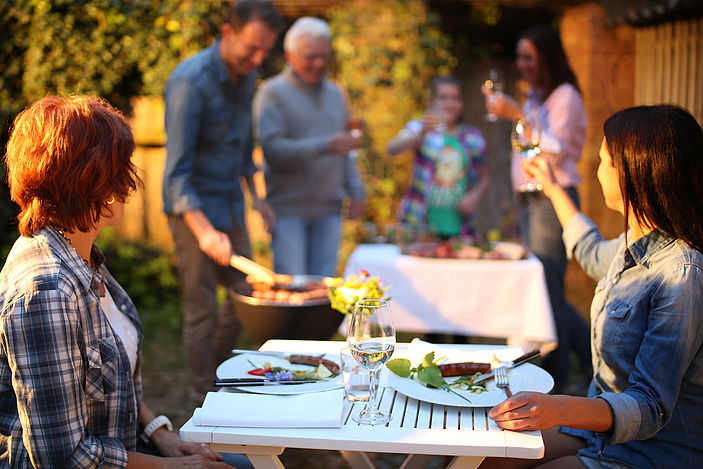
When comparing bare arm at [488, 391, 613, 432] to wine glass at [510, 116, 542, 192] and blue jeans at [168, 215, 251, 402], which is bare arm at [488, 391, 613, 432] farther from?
blue jeans at [168, 215, 251, 402]

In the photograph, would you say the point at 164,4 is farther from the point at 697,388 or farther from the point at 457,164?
the point at 697,388

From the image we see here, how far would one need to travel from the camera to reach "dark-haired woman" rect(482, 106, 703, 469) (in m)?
1.47

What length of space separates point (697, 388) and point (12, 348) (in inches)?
64.3

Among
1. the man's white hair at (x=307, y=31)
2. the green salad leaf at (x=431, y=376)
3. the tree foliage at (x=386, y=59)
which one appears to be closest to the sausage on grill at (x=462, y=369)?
the green salad leaf at (x=431, y=376)

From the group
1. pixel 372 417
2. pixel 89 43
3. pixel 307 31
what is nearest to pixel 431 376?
pixel 372 417

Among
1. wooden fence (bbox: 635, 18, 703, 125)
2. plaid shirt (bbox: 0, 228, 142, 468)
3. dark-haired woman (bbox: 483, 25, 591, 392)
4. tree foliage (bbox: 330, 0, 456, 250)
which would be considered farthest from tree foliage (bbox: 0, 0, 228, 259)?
plaid shirt (bbox: 0, 228, 142, 468)

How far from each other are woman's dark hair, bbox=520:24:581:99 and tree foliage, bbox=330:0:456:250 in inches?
89.1

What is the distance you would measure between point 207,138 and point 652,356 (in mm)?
2523

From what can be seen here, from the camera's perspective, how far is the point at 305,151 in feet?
12.4

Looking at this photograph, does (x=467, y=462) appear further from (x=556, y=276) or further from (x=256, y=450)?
(x=556, y=276)

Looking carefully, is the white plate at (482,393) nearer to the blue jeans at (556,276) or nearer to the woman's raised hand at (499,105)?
the blue jeans at (556,276)

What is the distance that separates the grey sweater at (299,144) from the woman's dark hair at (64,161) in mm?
2245

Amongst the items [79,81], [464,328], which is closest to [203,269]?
[464,328]

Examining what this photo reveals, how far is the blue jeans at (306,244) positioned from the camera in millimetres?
3977
